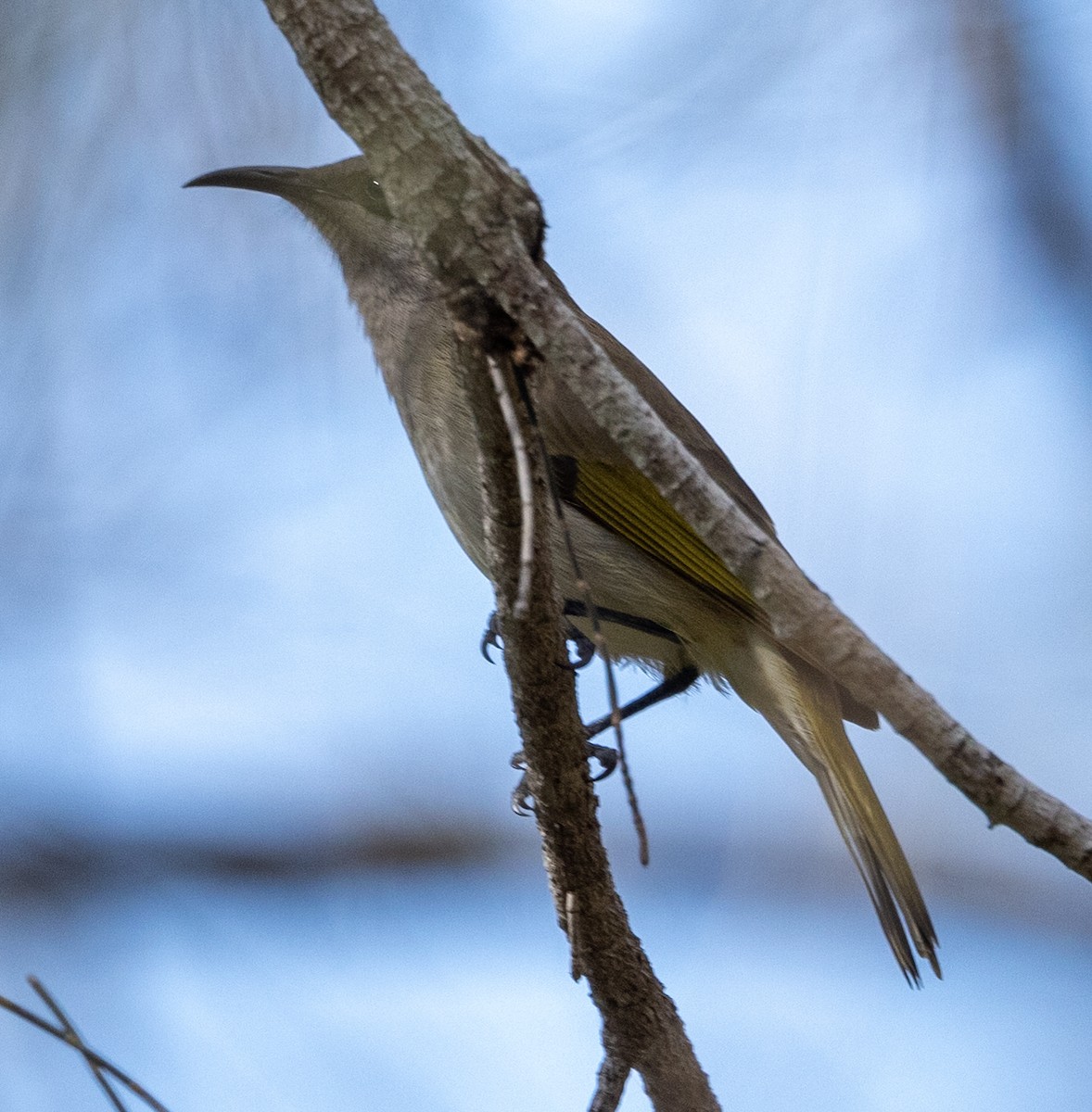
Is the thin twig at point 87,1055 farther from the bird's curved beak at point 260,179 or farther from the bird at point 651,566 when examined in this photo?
the bird's curved beak at point 260,179

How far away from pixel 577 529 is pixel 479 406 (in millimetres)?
1851

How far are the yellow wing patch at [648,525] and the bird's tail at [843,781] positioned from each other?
24 centimetres

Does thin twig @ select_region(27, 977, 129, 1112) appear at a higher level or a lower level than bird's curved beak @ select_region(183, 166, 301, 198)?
lower

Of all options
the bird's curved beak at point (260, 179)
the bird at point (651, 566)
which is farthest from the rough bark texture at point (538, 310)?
the bird's curved beak at point (260, 179)

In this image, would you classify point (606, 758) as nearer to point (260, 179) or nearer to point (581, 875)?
point (581, 875)

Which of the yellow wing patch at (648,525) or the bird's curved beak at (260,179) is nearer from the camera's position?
the yellow wing patch at (648,525)

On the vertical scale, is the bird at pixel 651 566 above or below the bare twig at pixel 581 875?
above

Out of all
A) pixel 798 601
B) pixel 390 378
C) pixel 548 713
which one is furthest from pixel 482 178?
pixel 390 378

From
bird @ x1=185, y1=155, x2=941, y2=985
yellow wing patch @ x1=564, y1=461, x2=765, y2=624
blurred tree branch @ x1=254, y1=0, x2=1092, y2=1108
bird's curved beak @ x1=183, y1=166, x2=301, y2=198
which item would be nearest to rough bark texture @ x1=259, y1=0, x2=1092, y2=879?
blurred tree branch @ x1=254, y1=0, x2=1092, y2=1108

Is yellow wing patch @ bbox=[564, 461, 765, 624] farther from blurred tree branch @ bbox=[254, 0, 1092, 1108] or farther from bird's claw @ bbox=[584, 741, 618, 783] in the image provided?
blurred tree branch @ bbox=[254, 0, 1092, 1108]

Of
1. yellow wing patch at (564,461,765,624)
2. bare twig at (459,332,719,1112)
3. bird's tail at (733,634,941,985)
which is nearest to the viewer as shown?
bare twig at (459,332,719,1112)

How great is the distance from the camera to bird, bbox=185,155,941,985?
3.81 metres

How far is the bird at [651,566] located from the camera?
3.81 m

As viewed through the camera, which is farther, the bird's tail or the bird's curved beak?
the bird's curved beak
